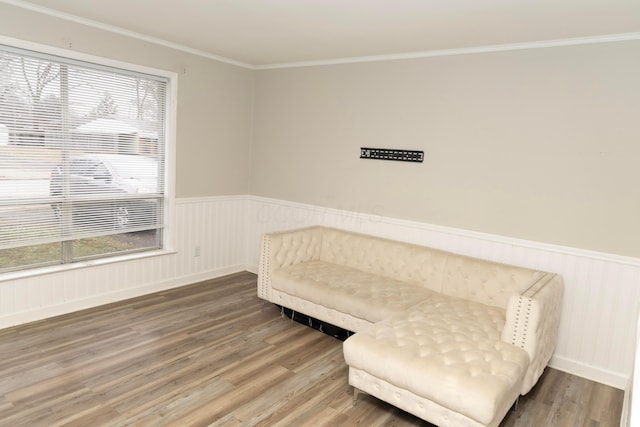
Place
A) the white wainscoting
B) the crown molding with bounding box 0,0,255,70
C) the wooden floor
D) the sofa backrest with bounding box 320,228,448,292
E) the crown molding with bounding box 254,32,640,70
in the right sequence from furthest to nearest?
1. the sofa backrest with bounding box 320,228,448,292
2. the crown molding with bounding box 0,0,255,70
3. the white wainscoting
4. the crown molding with bounding box 254,32,640,70
5. the wooden floor

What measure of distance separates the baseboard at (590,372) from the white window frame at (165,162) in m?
3.75

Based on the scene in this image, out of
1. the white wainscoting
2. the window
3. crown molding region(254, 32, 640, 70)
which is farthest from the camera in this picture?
the window

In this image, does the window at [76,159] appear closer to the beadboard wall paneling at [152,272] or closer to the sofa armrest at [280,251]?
the beadboard wall paneling at [152,272]

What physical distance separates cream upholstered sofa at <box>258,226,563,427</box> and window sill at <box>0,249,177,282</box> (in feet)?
4.13

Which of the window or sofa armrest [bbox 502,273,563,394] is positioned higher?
the window

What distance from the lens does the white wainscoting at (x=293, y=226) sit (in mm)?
3098

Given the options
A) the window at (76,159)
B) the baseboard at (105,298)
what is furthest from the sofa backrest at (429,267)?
the window at (76,159)

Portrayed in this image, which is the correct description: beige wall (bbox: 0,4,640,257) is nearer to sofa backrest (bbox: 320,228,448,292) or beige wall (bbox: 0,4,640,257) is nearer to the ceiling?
the ceiling

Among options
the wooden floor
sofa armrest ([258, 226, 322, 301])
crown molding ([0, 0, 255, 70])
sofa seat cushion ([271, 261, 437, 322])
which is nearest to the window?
crown molding ([0, 0, 255, 70])

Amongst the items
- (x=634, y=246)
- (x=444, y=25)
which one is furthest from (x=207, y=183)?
(x=634, y=246)

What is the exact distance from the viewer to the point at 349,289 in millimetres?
3518

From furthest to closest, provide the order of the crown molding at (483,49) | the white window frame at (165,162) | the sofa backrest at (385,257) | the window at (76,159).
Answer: the sofa backrest at (385,257) → the white window frame at (165,162) → the window at (76,159) → the crown molding at (483,49)

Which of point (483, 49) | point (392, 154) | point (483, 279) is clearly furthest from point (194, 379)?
point (483, 49)

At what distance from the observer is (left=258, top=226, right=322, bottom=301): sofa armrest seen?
3934mm
